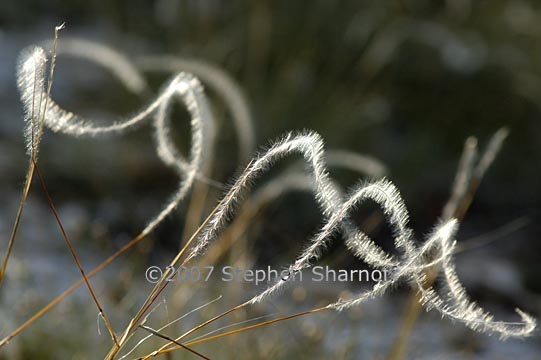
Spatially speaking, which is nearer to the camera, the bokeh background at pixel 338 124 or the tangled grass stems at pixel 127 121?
the tangled grass stems at pixel 127 121

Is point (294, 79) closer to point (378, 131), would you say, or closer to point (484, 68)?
point (378, 131)

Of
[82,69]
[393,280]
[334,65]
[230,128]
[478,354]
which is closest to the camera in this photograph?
[393,280]

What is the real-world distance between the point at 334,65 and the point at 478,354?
1.93 meters

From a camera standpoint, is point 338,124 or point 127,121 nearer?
point 127,121

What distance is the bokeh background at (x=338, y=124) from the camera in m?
3.00

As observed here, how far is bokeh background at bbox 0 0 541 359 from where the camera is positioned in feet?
9.86

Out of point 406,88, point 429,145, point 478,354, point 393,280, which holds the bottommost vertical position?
point 478,354

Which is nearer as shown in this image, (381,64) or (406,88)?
(381,64)

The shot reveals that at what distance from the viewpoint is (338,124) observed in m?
3.43

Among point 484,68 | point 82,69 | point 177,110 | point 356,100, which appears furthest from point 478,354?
point 82,69

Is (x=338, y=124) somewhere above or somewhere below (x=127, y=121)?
above

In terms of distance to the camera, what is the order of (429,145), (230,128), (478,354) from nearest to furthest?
1. (478,354)
2. (230,128)
3. (429,145)

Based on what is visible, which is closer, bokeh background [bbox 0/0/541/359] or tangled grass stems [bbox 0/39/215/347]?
tangled grass stems [bbox 0/39/215/347]

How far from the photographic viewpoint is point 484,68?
166 inches
